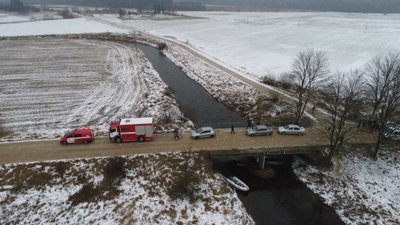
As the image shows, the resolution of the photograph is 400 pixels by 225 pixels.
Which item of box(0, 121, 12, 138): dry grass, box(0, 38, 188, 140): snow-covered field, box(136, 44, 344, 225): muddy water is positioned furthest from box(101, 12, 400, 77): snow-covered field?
box(0, 121, 12, 138): dry grass

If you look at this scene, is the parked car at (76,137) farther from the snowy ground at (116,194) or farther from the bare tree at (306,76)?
the bare tree at (306,76)

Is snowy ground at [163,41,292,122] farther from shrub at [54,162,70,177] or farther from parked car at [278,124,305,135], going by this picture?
shrub at [54,162,70,177]

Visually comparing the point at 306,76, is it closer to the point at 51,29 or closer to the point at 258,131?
the point at 258,131

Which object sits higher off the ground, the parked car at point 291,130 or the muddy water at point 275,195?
the parked car at point 291,130

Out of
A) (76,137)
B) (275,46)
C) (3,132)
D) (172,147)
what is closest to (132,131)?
(172,147)

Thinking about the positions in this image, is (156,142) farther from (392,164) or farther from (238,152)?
(392,164)

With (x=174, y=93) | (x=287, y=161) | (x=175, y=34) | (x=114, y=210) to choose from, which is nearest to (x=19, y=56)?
(x=174, y=93)

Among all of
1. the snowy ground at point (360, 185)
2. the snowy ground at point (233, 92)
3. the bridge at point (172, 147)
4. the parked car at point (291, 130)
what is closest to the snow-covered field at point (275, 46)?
the snowy ground at point (233, 92)
